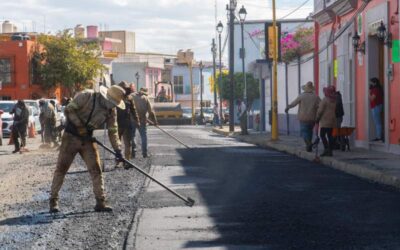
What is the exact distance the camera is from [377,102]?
2166 centimetres

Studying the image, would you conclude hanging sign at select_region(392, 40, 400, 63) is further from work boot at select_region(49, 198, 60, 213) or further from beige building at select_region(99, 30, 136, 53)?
beige building at select_region(99, 30, 136, 53)

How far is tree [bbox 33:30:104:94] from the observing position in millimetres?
65000

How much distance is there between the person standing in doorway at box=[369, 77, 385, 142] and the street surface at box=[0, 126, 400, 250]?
4541mm

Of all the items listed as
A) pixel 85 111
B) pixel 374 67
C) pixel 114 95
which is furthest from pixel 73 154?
pixel 374 67

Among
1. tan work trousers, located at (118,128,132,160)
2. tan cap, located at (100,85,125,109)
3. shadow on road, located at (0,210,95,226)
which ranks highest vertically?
tan cap, located at (100,85,125,109)

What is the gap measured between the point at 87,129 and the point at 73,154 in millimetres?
418

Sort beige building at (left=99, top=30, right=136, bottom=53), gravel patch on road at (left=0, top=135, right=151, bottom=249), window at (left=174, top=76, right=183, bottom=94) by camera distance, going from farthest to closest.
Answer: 1. beige building at (left=99, top=30, right=136, bottom=53)
2. window at (left=174, top=76, right=183, bottom=94)
3. gravel patch on road at (left=0, top=135, right=151, bottom=249)

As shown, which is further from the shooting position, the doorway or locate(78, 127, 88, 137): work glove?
the doorway

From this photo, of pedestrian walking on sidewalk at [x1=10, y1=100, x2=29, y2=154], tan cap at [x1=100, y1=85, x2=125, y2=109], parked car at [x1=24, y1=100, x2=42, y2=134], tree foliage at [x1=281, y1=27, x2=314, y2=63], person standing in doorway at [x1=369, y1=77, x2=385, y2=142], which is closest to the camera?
tan cap at [x1=100, y1=85, x2=125, y2=109]

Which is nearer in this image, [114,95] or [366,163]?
[114,95]

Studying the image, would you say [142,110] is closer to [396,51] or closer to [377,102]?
[377,102]

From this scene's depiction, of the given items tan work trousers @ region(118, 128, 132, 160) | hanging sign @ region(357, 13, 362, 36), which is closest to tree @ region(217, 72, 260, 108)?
hanging sign @ region(357, 13, 362, 36)

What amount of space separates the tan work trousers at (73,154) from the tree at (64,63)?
5424 centimetres

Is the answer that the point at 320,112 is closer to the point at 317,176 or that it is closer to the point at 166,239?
the point at 317,176
